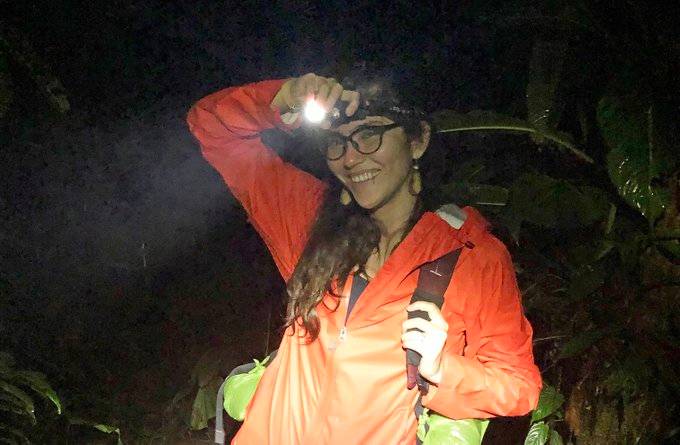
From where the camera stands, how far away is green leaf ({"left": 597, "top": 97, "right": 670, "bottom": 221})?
2.31 metres

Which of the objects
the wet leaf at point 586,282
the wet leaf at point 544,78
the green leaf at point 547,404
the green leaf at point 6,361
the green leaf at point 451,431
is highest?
the wet leaf at point 544,78

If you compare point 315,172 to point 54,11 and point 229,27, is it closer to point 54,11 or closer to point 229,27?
point 229,27

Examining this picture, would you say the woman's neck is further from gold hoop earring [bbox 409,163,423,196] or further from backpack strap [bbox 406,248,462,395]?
backpack strap [bbox 406,248,462,395]

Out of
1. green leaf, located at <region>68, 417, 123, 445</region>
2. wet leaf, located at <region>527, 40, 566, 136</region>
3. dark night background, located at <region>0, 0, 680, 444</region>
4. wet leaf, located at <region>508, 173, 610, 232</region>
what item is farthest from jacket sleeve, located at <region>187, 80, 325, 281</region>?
green leaf, located at <region>68, 417, 123, 445</region>

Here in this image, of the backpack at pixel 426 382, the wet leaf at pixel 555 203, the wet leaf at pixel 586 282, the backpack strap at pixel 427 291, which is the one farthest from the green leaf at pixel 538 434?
the backpack strap at pixel 427 291

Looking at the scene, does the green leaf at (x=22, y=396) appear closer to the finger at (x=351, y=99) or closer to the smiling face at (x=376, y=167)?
the smiling face at (x=376, y=167)

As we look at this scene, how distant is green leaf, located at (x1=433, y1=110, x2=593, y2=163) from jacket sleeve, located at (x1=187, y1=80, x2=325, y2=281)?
0.82 meters

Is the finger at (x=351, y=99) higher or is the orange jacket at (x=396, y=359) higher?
the finger at (x=351, y=99)

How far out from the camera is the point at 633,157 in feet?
7.61

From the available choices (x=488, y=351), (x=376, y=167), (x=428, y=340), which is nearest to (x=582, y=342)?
(x=488, y=351)

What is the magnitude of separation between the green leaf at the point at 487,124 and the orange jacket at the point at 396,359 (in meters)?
0.89

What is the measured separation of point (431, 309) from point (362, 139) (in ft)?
2.09

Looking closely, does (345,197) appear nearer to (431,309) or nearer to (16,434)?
(431,309)

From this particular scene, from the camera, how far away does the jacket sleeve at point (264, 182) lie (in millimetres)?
2059
